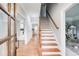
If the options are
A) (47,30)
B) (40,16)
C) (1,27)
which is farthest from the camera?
(40,16)

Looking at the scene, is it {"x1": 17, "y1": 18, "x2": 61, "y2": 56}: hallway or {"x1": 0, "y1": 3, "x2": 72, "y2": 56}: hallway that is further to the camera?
{"x1": 17, "y1": 18, "x2": 61, "y2": 56}: hallway

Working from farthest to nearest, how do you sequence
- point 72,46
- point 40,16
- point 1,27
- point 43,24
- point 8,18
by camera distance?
point 40,16, point 43,24, point 72,46, point 8,18, point 1,27

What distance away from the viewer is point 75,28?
4320 mm

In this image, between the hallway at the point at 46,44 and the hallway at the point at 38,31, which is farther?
the hallway at the point at 46,44

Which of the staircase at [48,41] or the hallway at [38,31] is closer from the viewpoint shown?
the hallway at [38,31]

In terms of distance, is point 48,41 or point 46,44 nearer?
point 46,44

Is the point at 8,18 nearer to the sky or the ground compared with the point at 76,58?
nearer to the sky

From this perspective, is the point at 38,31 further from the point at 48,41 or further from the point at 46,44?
the point at 46,44

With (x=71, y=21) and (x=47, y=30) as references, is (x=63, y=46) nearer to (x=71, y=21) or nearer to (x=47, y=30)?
(x=71, y=21)

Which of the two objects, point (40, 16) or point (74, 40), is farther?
point (40, 16)

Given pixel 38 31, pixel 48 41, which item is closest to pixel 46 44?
pixel 48 41

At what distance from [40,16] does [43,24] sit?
52.2 inches

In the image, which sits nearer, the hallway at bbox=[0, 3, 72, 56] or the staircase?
the hallway at bbox=[0, 3, 72, 56]

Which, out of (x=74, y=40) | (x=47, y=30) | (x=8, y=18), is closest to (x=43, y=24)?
(x=47, y=30)
